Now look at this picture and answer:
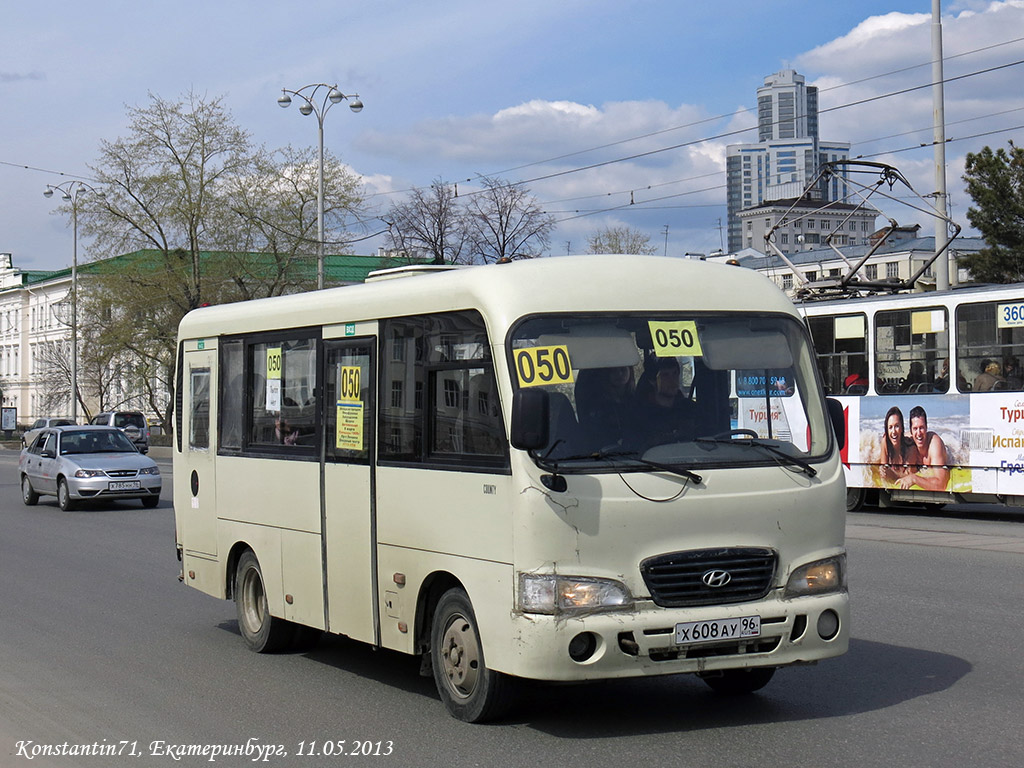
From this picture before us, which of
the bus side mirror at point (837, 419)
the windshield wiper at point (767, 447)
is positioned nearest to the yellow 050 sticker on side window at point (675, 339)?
the windshield wiper at point (767, 447)

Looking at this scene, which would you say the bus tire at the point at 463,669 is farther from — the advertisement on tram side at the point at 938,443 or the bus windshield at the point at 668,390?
the advertisement on tram side at the point at 938,443

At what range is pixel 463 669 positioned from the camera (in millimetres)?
7047

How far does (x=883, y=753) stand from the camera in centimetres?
623

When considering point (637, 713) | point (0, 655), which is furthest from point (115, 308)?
point (637, 713)

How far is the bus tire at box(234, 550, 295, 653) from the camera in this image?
9.48 meters

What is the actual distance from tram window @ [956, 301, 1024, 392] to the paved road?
7.21 m

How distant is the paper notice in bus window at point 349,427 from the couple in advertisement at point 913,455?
44.5 feet

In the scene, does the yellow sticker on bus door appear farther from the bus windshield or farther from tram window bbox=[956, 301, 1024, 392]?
tram window bbox=[956, 301, 1024, 392]

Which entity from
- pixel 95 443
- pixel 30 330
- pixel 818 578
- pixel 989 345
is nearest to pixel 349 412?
pixel 818 578

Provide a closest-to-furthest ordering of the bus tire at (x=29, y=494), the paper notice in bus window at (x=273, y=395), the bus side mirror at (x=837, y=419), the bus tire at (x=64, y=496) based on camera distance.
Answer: the bus side mirror at (x=837, y=419), the paper notice in bus window at (x=273, y=395), the bus tire at (x=64, y=496), the bus tire at (x=29, y=494)

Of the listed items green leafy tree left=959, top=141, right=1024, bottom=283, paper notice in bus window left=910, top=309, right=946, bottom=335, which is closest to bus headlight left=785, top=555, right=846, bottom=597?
paper notice in bus window left=910, top=309, right=946, bottom=335

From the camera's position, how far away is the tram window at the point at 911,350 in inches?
782

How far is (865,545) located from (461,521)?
387 inches

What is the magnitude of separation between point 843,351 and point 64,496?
14.3 m
